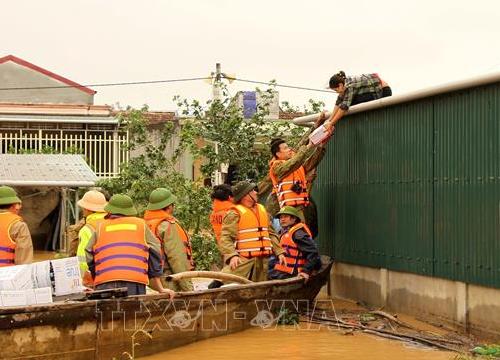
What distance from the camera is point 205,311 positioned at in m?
9.68

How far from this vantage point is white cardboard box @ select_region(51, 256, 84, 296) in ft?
27.5

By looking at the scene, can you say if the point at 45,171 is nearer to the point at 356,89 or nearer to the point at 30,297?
the point at 356,89

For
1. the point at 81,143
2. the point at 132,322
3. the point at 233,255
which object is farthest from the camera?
the point at 81,143

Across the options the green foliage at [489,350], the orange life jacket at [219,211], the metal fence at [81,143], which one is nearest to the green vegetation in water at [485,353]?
the green foliage at [489,350]

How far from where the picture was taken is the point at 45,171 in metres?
22.2

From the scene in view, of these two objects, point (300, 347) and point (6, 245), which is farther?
point (300, 347)

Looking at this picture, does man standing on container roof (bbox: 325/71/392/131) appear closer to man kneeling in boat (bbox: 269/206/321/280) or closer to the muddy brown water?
man kneeling in boat (bbox: 269/206/321/280)

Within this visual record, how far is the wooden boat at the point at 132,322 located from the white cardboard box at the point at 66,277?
13.3 inches

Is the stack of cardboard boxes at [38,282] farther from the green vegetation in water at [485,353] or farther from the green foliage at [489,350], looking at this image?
the green foliage at [489,350]

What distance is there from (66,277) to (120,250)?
1.98 feet

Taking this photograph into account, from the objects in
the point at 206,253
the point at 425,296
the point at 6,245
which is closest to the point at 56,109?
the point at 206,253

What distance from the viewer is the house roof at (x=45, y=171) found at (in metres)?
21.5

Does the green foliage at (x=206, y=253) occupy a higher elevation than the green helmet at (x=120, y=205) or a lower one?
lower

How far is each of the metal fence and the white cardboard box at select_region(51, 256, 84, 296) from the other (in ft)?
56.6
